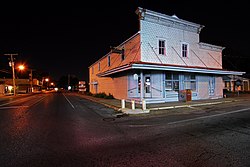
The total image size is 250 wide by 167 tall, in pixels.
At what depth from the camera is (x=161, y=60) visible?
16391 millimetres

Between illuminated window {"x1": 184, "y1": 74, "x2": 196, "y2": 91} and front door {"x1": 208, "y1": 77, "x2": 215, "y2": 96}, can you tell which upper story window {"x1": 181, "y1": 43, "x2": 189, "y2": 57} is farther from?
front door {"x1": 208, "y1": 77, "x2": 215, "y2": 96}

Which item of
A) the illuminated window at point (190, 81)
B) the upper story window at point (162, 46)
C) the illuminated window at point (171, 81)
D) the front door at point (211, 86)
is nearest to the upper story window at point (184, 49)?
the illuminated window at point (190, 81)

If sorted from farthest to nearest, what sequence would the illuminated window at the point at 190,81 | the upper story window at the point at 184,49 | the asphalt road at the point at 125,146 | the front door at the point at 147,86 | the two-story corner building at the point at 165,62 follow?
the upper story window at the point at 184,49
the illuminated window at the point at 190,81
the front door at the point at 147,86
the two-story corner building at the point at 165,62
the asphalt road at the point at 125,146

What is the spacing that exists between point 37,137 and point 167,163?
15.6 feet

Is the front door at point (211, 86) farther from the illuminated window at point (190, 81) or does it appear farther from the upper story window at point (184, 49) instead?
the upper story window at point (184, 49)

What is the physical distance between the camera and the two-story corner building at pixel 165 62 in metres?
15.4

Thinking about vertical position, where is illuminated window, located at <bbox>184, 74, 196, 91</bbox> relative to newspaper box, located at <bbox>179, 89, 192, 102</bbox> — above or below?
above

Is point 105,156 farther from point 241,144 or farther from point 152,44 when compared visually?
point 152,44

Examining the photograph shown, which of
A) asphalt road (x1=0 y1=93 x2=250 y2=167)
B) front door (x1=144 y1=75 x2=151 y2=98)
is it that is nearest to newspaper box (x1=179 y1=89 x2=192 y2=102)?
front door (x1=144 y1=75 x2=151 y2=98)

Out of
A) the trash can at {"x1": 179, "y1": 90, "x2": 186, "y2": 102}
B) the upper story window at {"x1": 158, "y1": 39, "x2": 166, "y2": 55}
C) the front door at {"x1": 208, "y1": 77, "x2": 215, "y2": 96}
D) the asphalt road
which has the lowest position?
the asphalt road

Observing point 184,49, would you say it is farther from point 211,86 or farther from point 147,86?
point 147,86

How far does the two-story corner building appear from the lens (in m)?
15.4

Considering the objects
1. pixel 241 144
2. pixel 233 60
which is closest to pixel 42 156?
pixel 241 144

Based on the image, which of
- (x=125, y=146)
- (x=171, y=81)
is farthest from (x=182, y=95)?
(x=125, y=146)
